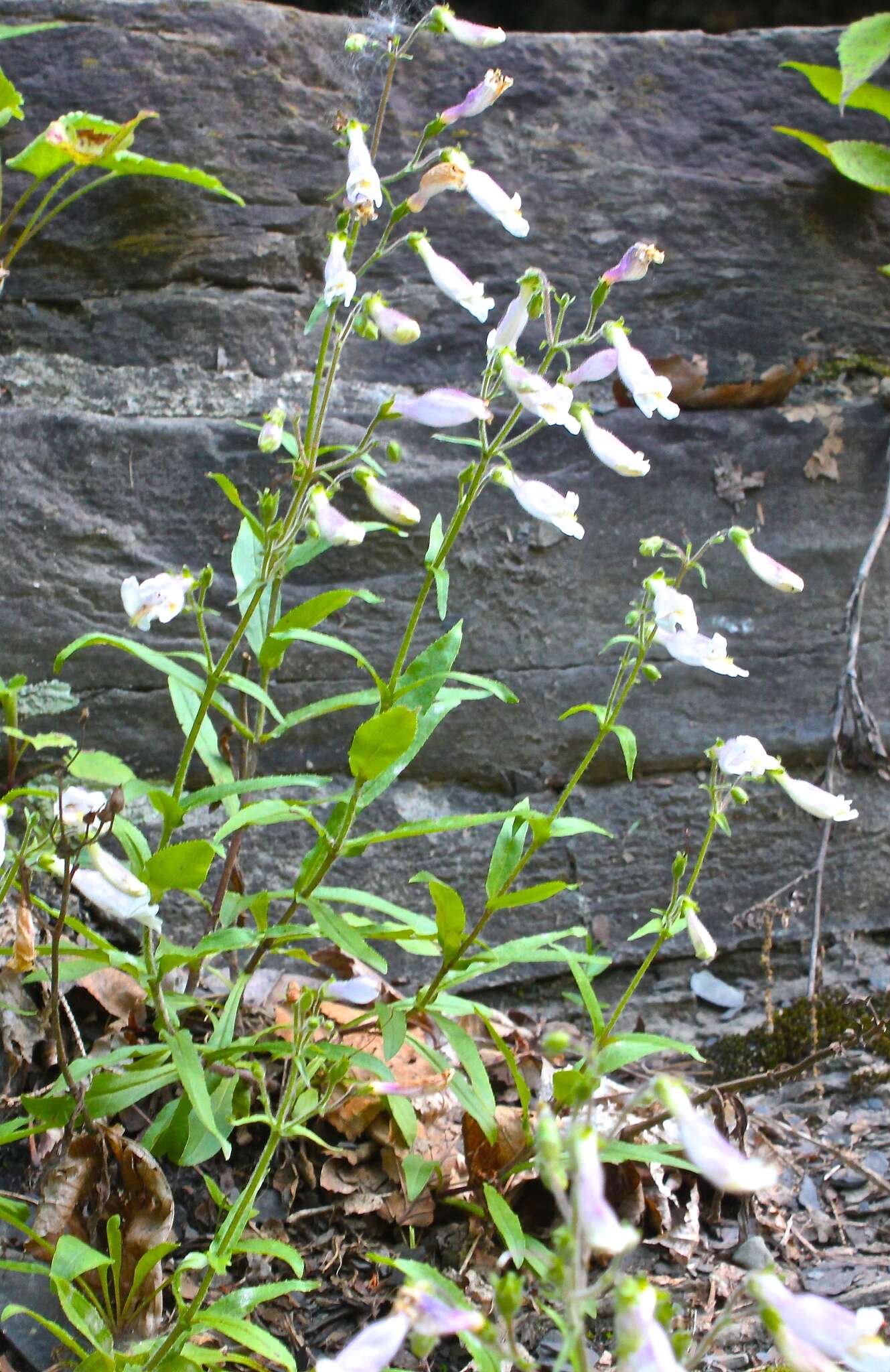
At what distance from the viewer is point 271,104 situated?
9.97 ft

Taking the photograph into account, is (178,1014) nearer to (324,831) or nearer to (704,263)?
(324,831)

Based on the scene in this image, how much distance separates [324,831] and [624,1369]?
1.08 meters

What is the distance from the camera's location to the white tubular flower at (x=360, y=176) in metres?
1.95

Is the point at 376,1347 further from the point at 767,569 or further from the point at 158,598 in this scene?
the point at 767,569

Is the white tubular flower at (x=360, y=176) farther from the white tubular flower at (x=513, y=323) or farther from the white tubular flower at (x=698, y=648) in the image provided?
the white tubular flower at (x=698, y=648)

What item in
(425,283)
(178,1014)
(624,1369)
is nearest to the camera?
(624,1369)

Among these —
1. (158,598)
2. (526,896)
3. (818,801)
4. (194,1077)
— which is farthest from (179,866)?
(818,801)

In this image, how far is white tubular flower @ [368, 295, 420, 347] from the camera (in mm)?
1917

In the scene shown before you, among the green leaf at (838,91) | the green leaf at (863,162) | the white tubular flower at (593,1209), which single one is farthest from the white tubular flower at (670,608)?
the green leaf at (838,91)

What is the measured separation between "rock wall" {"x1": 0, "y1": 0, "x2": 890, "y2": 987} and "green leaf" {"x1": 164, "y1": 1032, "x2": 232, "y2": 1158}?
1.05 meters

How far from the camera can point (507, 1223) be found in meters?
1.81

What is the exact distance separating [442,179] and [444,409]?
44 cm

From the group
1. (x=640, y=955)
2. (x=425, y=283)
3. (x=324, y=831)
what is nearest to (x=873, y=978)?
(x=640, y=955)

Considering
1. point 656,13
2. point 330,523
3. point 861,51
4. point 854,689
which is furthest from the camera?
point 656,13
